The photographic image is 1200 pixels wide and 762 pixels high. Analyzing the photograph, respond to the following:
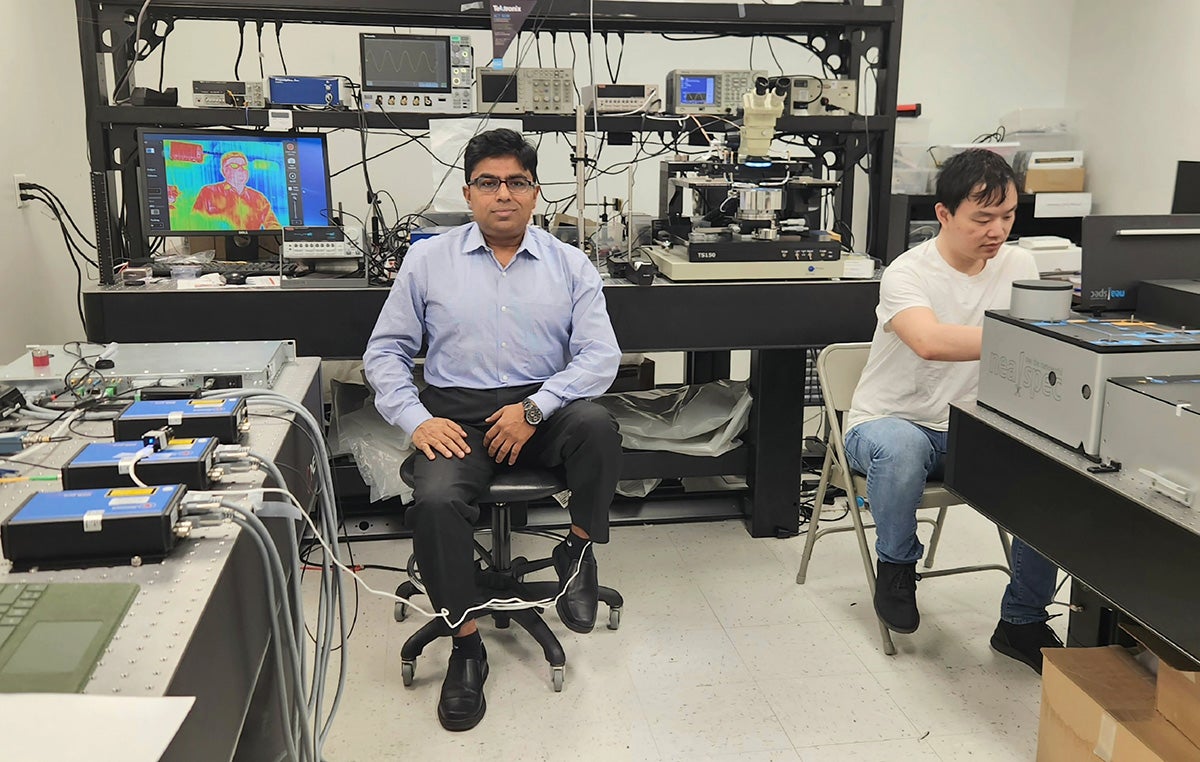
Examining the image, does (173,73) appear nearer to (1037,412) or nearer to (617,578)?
(617,578)

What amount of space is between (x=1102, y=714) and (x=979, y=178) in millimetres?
1166

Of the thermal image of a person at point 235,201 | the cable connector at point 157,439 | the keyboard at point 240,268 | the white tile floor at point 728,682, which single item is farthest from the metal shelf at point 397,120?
the cable connector at point 157,439

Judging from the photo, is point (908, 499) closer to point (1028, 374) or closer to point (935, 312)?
point (935, 312)

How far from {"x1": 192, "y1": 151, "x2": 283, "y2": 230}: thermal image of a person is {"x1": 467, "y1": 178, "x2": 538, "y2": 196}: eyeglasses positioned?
805mm

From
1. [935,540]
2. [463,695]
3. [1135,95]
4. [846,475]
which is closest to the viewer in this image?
[463,695]

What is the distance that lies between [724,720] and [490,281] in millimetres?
1128

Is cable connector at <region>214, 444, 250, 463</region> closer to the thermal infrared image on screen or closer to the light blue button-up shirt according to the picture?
the light blue button-up shirt

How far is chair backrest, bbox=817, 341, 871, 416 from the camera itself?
2459 mm

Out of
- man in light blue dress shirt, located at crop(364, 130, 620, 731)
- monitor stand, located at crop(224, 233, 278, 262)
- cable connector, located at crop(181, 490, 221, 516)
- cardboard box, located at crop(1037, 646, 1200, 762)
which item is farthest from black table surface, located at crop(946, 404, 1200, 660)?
monitor stand, located at crop(224, 233, 278, 262)

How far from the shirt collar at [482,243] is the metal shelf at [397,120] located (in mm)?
633

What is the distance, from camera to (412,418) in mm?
2178

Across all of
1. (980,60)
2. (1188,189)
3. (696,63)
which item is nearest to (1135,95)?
(980,60)

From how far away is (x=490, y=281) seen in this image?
2.29m

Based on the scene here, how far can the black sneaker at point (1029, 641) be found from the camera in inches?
85.9
